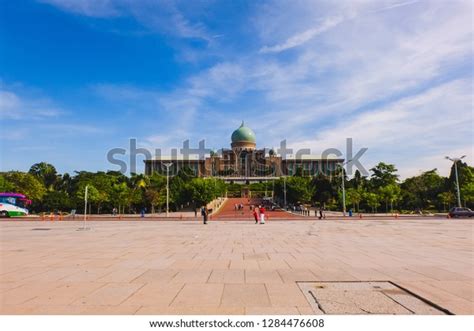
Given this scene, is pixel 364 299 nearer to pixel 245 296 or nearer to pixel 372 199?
pixel 245 296

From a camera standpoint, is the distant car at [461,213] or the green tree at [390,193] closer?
the distant car at [461,213]

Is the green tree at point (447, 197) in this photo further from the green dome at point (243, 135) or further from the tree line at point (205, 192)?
the green dome at point (243, 135)

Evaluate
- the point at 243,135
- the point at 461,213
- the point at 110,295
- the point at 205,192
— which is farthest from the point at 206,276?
the point at 243,135

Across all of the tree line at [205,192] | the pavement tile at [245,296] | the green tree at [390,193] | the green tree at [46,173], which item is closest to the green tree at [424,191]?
the tree line at [205,192]

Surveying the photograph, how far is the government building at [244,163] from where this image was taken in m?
124

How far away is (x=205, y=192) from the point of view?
57.2 metres

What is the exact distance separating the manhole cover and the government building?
115 metres

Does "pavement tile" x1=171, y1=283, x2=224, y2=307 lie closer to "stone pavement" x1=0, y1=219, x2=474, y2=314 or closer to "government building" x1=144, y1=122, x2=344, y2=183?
"stone pavement" x1=0, y1=219, x2=474, y2=314

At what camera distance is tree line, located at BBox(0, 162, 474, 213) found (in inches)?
2311

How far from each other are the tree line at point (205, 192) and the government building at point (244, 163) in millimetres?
52172

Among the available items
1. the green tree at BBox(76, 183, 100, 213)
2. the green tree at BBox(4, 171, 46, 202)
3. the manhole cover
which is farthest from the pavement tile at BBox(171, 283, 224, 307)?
the green tree at BBox(4, 171, 46, 202)

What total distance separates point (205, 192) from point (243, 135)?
67724 mm
